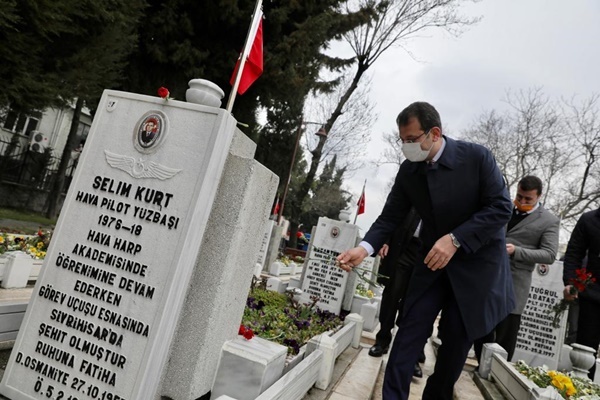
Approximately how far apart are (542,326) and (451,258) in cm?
529

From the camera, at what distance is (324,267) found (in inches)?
301

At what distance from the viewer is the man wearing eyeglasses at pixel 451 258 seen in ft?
8.73

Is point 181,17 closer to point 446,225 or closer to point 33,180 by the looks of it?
point 33,180

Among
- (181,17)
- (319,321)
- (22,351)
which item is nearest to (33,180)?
(181,17)

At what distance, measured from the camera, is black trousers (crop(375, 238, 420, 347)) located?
16.7 feet

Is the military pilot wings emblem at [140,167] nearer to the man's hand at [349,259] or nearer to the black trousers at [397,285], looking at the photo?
the man's hand at [349,259]

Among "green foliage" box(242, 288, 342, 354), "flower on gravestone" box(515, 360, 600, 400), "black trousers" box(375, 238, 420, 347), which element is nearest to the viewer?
"flower on gravestone" box(515, 360, 600, 400)

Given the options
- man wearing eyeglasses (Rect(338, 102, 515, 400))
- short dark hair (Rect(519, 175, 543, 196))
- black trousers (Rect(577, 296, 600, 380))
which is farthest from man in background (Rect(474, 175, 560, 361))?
man wearing eyeglasses (Rect(338, 102, 515, 400))

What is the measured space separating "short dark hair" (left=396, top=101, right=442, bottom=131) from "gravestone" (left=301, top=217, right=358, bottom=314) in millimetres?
4571

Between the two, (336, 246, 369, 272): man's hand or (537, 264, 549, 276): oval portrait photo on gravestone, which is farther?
(537, 264, 549, 276): oval portrait photo on gravestone

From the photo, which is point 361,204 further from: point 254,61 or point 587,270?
point 587,270

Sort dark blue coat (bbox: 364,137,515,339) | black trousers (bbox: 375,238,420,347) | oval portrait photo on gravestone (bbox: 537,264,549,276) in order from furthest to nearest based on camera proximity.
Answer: oval portrait photo on gravestone (bbox: 537,264,549,276) → black trousers (bbox: 375,238,420,347) → dark blue coat (bbox: 364,137,515,339)

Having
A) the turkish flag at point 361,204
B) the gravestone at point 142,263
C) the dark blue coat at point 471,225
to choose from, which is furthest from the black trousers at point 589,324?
the turkish flag at point 361,204

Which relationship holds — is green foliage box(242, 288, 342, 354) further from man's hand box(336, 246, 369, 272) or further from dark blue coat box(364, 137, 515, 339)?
dark blue coat box(364, 137, 515, 339)
